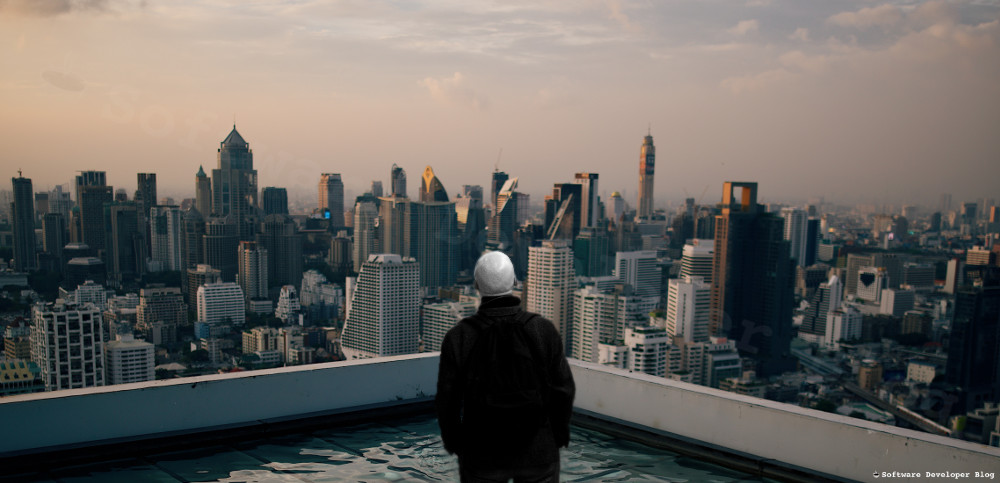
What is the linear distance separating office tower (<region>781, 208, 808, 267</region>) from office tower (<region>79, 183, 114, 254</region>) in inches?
829

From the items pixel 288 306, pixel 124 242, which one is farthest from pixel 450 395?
pixel 288 306

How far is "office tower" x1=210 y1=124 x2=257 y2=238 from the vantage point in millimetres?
13820

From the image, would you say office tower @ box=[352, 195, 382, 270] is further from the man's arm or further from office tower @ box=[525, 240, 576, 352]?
the man's arm

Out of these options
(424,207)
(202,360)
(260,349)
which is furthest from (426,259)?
(202,360)

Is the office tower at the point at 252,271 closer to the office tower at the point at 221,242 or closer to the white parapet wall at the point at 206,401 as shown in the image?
the office tower at the point at 221,242

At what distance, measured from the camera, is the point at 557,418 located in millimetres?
828

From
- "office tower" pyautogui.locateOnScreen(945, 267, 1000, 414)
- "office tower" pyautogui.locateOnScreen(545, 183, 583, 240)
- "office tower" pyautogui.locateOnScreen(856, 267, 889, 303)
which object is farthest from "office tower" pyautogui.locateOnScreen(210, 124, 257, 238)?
"office tower" pyautogui.locateOnScreen(856, 267, 889, 303)

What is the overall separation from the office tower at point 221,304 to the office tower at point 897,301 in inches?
697

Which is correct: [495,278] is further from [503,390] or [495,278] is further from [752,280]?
[752,280]

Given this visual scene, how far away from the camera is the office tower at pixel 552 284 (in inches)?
715

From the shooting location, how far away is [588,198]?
88.7 feet

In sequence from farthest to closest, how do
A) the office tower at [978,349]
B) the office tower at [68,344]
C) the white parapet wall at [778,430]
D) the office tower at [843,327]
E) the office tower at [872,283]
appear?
the office tower at [872,283] < the office tower at [843,327] < the office tower at [978,349] < the office tower at [68,344] < the white parapet wall at [778,430]

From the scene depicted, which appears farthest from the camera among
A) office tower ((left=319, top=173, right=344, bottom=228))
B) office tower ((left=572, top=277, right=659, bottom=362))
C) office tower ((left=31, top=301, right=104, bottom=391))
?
office tower ((left=572, top=277, right=659, bottom=362))

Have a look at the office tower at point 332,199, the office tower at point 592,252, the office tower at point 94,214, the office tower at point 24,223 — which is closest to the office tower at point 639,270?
the office tower at point 592,252
